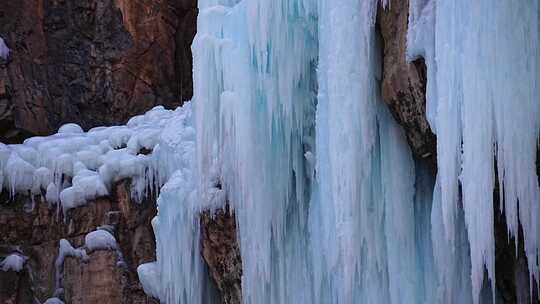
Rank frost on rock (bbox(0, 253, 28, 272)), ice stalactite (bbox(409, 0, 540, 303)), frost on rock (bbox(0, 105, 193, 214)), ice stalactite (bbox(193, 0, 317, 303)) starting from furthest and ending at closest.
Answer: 1. frost on rock (bbox(0, 105, 193, 214))
2. frost on rock (bbox(0, 253, 28, 272))
3. ice stalactite (bbox(193, 0, 317, 303))
4. ice stalactite (bbox(409, 0, 540, 303))

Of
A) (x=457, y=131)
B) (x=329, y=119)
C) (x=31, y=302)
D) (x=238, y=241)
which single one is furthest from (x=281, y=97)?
(x=31, y=302)

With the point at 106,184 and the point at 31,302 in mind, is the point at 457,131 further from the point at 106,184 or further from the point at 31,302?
the point at 31,302

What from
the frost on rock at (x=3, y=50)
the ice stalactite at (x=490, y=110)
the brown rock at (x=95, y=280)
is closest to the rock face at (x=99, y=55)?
the frost on rock at (x=3, y=50)

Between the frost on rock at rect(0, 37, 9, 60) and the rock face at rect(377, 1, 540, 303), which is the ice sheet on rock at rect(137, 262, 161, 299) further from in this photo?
the rock face at rect(377, 1, 540, 303)

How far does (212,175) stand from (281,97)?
1.36 m

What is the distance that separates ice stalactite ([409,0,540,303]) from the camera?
5953 millimetres

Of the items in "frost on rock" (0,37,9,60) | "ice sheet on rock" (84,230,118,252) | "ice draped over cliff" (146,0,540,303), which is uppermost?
"frost on rock" (0,37,9,60)

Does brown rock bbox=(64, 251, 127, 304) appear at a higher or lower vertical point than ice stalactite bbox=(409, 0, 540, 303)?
lower

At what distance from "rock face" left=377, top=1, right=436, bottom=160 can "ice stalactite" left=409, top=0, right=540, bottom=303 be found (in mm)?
581

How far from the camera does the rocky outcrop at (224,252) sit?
8.91 metres

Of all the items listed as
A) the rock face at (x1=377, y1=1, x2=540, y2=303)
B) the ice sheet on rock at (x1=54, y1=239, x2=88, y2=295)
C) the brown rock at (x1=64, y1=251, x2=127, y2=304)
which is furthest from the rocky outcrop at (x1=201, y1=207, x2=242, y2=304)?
the rock face at (x1=377, y1=1, x2=540, y2=303)

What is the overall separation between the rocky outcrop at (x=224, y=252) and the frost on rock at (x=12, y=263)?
10.0ft

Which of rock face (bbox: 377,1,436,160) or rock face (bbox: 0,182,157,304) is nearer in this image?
rock face (bbox: 377,1,436,160)

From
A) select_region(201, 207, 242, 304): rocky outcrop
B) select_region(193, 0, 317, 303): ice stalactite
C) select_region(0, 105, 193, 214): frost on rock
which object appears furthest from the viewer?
select_region(0, 105, 193, 214): frost on rock
